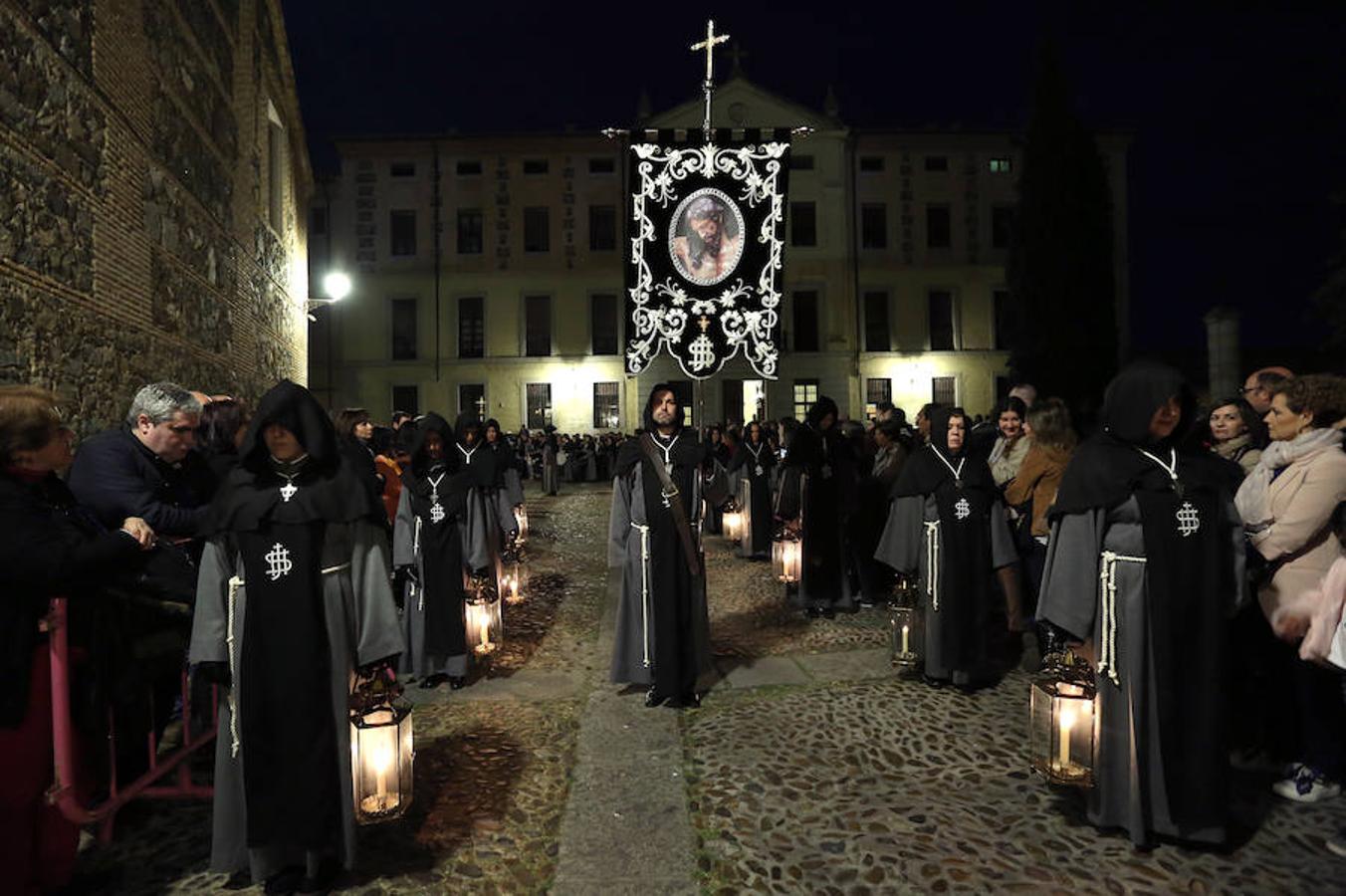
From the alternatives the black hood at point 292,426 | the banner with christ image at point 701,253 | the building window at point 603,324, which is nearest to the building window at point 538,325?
the building window at point 603,324

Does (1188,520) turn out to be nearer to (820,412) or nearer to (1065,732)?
(1065,732)

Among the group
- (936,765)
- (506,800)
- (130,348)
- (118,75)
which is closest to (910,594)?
(936,765)

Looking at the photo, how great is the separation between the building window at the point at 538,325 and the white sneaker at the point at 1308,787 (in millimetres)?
31830

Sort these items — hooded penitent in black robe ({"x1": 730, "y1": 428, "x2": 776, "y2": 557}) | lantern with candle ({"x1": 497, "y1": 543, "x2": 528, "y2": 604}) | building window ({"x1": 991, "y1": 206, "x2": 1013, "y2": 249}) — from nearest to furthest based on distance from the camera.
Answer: lantern with candle ({"x1": 497, "y1": 543, "x2": 528, "y2": 604}), hooded penitent in black robe ({"x1": 730, "y1": 428, "x2": 776, "y2": 557}), building window ({"x1": 991, "y1": 206, "x2": 1013, "y2": 249})

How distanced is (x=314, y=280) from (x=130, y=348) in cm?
3071

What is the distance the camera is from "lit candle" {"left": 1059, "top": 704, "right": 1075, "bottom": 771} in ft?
11.0

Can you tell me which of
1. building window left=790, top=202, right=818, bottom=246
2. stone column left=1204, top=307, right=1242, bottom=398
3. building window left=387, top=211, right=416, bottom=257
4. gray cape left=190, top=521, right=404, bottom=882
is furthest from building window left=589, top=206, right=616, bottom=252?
gray cape left=190, top=521, right=404, bottom=882

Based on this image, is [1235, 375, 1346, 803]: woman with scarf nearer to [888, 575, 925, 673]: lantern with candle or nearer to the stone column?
[888, 575, 925, 673]: lantern with candle

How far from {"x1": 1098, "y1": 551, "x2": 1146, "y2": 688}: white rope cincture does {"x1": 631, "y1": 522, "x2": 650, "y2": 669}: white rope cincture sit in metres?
2.80

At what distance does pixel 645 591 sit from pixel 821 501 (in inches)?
128

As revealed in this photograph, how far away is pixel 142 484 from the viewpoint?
384cm

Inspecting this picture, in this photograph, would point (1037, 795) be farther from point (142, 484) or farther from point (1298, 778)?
point (142, 484)

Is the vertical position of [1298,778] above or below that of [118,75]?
below

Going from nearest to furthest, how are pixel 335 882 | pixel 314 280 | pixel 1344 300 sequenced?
pixel 335 882, pixel 1344 300, pixel 314 280
